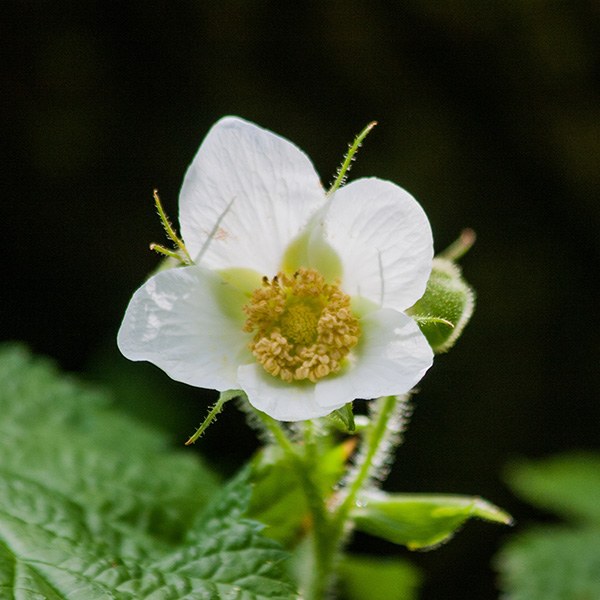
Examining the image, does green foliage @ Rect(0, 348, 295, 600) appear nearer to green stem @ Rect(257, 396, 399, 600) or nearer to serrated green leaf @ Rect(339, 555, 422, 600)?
green stem @ Rect(257, 396, 399, 600)

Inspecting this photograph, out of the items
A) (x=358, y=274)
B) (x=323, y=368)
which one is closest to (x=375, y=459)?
(x=323, y=368)

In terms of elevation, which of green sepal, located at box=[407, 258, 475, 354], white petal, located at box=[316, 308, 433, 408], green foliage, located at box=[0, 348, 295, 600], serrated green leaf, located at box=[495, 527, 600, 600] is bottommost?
green foliage, located at box=[0, 348, 295, 600]

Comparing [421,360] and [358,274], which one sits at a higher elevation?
[358,274]

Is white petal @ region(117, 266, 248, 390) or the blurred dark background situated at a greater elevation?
the blurred dark background

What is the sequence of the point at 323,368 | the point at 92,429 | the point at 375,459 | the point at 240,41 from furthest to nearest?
the point at 240,41 < the point at 92,429 < the point at 375,459 < the point at 323,368

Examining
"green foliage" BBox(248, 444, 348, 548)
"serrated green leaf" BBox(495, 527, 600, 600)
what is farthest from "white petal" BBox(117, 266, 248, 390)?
"serrated green leaf" BBox(495, 527, 600, 600)

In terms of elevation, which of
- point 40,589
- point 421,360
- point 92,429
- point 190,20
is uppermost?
point 190,20

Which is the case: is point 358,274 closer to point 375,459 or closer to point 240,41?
point 375,459

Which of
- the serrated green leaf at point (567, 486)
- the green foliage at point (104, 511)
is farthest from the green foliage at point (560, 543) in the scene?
the green foliage at point (104, 511)
